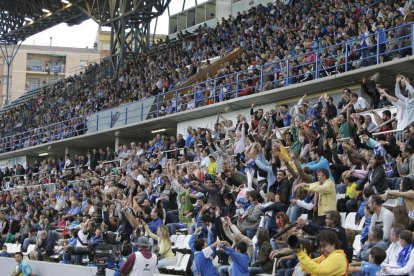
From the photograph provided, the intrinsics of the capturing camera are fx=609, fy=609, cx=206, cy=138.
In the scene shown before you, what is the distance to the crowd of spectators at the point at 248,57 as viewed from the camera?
1716 centimetres

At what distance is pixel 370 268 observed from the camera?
23.2ft

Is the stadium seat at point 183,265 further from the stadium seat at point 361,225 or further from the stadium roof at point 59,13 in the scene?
the stadium roof at point 59,13

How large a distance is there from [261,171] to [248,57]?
34.5 ft

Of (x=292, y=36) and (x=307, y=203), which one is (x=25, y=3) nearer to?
(x=292, y=36)

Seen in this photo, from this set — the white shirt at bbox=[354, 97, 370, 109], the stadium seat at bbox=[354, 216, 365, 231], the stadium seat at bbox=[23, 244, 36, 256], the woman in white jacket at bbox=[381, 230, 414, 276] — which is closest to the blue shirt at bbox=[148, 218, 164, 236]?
the stadium seat at bbox=[354, 216, 365, 231]

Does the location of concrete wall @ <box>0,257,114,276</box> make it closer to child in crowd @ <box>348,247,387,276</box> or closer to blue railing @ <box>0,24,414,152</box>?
child in crowd @ <box>348,247,387,276</box>

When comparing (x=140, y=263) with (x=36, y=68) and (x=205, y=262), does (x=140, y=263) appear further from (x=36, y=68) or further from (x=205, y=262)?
(x=36, y=68)

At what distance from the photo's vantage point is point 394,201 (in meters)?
9.80

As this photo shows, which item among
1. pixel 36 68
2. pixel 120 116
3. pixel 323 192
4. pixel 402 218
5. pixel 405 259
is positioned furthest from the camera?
pixel 36 68

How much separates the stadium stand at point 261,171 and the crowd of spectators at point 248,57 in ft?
0.26

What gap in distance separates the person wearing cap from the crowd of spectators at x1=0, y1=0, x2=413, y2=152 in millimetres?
9466

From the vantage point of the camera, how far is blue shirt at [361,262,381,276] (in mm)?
7027

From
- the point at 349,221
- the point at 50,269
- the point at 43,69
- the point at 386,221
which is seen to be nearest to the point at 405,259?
the point at 386,221

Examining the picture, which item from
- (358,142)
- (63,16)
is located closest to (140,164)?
(358,142)
